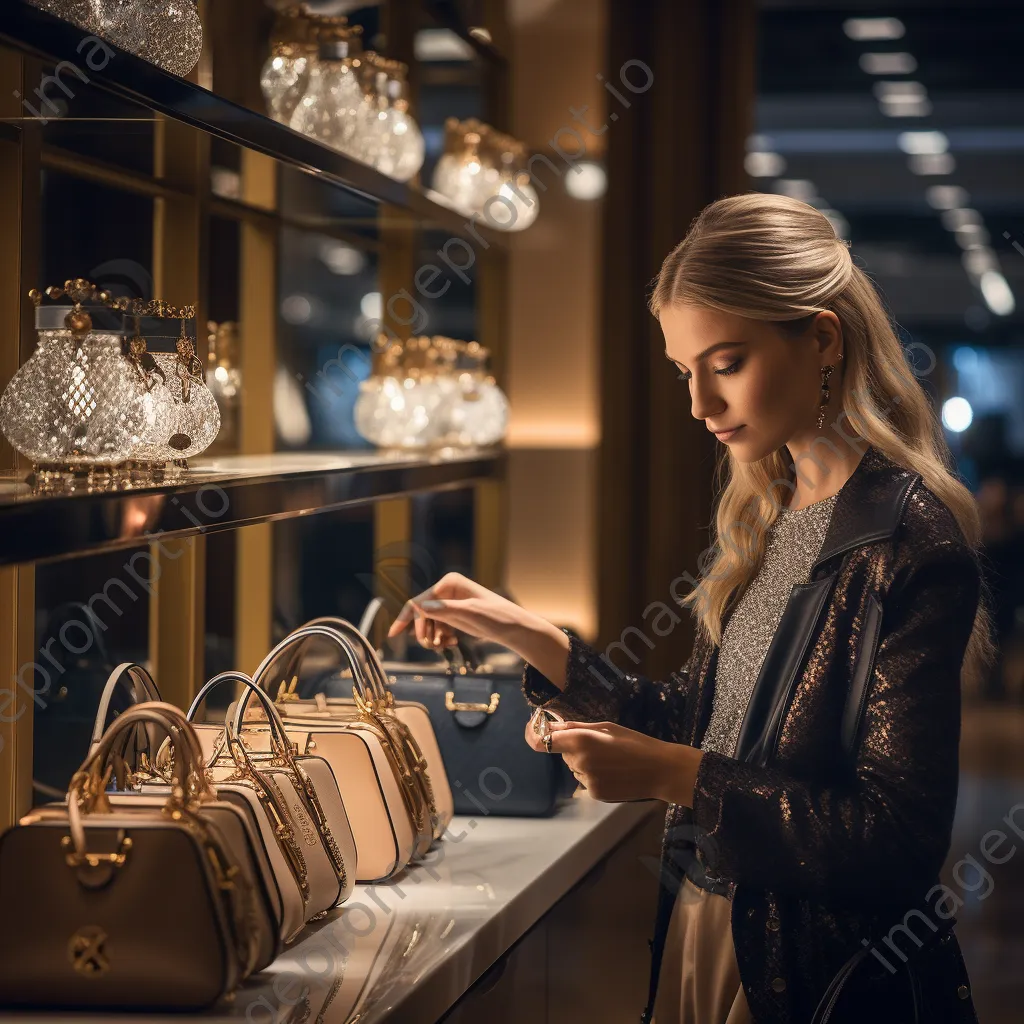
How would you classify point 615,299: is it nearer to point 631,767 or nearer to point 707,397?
point 707,397

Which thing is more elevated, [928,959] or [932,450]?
[932,450]

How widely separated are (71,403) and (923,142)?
681 centimetres

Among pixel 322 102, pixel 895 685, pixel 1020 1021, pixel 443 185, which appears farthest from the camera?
pixel 1020 1021

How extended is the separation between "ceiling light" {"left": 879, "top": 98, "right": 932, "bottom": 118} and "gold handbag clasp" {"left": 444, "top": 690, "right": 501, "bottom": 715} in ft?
16.6

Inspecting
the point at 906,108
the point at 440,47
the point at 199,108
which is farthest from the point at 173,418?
the point at 906,108

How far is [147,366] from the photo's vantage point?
1802 mm

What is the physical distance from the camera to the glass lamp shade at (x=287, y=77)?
2.45m

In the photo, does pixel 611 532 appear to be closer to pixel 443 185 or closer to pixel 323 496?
pixel 443 185

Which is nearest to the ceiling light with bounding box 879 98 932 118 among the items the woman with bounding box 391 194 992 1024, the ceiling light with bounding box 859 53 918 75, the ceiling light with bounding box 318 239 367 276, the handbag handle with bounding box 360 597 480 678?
the ceiling light with bounding box 859 53 918 75

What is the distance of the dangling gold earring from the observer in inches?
64.6

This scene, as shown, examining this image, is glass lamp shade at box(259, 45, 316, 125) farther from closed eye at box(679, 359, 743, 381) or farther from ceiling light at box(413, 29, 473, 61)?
ceiling light at box(413, 29, 473, 61)

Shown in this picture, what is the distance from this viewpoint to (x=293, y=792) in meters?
1.79

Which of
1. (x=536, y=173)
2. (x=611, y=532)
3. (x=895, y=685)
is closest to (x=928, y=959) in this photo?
(x=895, y=685)

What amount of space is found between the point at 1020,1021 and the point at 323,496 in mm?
2865
